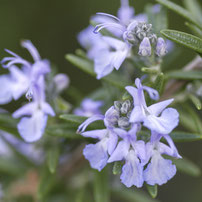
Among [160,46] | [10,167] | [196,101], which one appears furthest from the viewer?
[10,167]

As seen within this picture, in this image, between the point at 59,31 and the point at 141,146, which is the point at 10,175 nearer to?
the point at 141,146

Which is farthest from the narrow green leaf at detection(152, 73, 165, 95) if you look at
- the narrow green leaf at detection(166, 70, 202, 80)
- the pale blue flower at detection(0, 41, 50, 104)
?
the pale blue flower at detection(0, 41, 50, 104)

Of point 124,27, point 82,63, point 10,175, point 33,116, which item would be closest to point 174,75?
point 124,27

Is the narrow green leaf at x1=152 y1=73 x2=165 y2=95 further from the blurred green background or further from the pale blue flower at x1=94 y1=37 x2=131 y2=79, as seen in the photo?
the blurred green background

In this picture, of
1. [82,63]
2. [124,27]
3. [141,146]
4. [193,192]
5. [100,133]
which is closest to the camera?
[141,146]

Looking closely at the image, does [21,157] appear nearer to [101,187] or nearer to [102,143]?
[101,187]

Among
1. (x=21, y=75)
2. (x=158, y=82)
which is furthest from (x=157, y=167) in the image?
(x=21, y=75)
